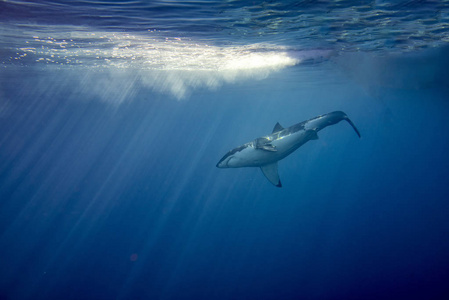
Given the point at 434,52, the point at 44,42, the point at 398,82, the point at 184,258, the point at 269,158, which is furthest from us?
the point at 398,82

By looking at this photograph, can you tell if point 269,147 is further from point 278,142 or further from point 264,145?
point 278,142

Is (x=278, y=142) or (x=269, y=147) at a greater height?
(x=278, y=142)

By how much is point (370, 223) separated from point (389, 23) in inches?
979

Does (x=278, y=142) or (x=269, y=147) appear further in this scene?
(x=278, y=142)

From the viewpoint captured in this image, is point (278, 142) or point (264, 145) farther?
point (278, 142)

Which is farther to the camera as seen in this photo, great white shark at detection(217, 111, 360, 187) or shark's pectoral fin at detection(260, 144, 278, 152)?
great white shark at detection(217, 111, 360, 187)

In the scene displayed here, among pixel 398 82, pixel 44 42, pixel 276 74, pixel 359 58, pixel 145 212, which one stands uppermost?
pixel 398 82

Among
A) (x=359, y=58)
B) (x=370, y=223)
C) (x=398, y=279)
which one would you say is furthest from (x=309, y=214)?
(x=359, y=58)

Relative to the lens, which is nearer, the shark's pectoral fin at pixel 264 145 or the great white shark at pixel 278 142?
the shark's pectoral fin at pixel 264 145

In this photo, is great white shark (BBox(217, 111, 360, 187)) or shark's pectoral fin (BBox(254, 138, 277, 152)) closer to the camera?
shark's pectoral fin (BBox(254, 138, 277, 152))

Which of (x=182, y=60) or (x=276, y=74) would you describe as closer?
(x=182, y=60)

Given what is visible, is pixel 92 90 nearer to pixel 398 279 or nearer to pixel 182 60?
pixel 182 60

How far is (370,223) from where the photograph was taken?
2936cm

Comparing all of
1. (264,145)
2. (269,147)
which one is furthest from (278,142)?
(264,145)
